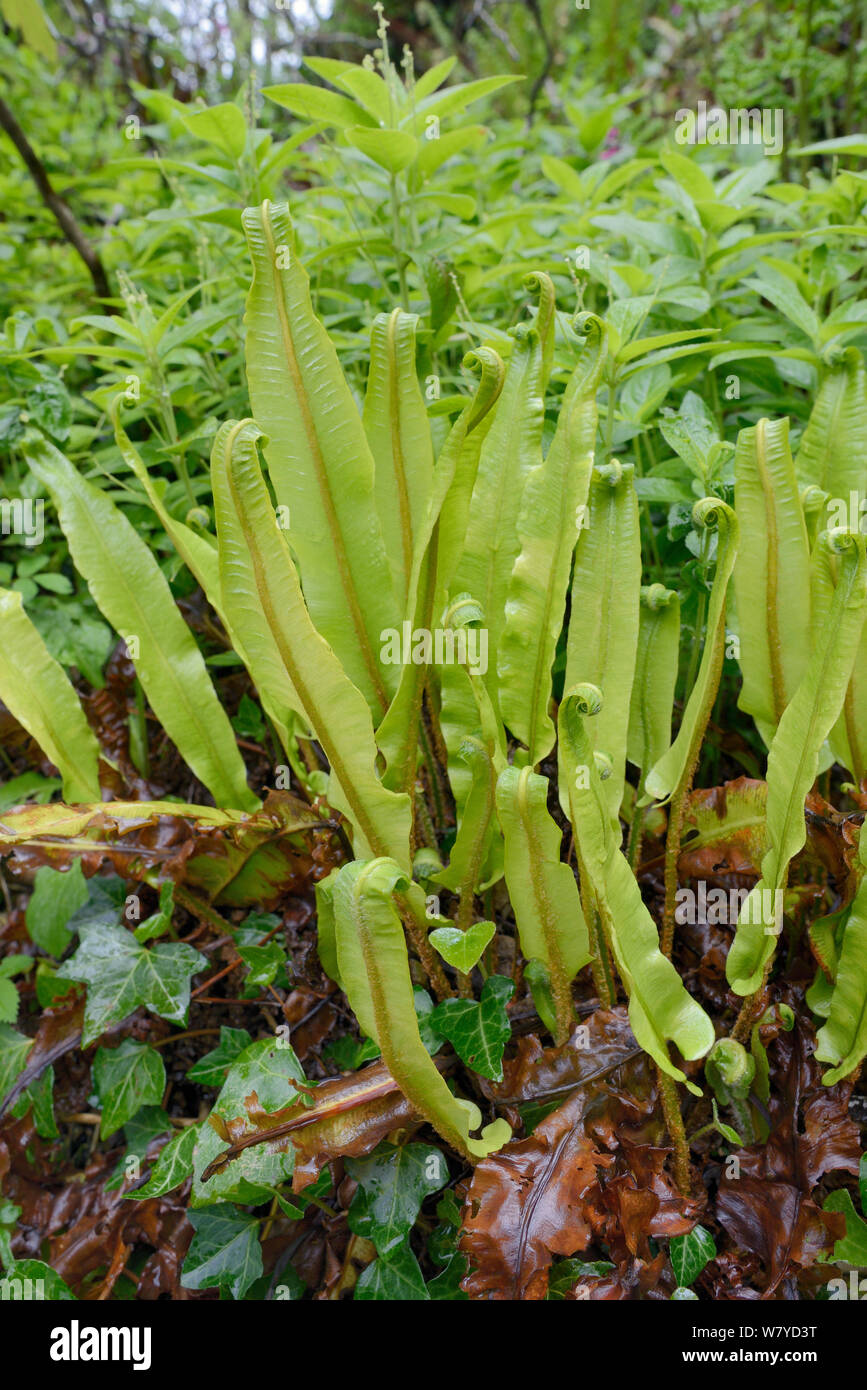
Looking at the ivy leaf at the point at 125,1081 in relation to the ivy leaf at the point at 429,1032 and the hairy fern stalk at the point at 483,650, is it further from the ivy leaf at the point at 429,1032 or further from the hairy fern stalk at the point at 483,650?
the ivy leaf at the point at 429,1032

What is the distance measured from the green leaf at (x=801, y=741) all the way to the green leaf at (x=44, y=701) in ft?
3.00

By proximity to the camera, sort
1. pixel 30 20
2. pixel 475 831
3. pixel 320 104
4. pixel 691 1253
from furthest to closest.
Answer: pixel 30 20, pixel 320 104, pixel 475 831, pixel 691 1253

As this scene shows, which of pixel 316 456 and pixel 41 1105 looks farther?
pixel 41 1105

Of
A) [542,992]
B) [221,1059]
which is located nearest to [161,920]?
[221,1059]

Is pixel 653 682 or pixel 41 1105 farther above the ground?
pixel 653 682

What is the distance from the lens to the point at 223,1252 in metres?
1.10

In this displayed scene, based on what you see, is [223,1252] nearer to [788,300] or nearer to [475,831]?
[475,831]

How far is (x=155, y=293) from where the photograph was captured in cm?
200

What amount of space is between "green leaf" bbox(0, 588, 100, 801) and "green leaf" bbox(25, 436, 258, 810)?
112 millimetres

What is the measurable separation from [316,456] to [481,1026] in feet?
2.28

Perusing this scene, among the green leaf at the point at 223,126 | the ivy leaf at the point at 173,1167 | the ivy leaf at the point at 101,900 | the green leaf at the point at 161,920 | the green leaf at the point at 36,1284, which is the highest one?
the green leaf at the point at 223,126

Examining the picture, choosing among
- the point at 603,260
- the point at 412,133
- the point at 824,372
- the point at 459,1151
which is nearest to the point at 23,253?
the point at 412,133

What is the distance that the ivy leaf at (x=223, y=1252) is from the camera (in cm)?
108

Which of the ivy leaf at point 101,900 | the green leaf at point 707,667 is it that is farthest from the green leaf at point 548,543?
the ivy leaf at point 101,900
